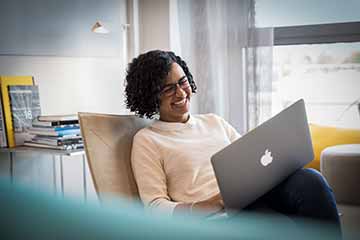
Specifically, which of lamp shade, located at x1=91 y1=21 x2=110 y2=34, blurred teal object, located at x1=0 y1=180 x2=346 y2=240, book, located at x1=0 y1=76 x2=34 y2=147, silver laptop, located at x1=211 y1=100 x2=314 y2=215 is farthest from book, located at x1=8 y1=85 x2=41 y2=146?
blurred teal object, located at x1=0 y1=180 x2=346 y2=240

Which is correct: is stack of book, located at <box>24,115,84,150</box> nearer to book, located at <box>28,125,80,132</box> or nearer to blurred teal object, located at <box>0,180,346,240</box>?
book, located at <box>28,125,80,132</box>

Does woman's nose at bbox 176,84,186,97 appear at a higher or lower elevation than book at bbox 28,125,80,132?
higher

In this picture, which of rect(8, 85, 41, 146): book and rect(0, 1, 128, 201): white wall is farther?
rect(0, 1, 128, 201): white wall

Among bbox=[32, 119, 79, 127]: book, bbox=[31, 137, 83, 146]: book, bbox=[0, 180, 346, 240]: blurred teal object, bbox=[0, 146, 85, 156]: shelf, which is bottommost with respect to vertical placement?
bbox=[0, 146, 85, 156]: shelf

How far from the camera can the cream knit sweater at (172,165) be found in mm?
1616

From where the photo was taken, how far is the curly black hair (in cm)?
185

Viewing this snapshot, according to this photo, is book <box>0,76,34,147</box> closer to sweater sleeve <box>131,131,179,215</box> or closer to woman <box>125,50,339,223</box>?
woman <box>125,50,339,223</box>

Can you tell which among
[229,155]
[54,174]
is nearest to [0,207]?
[229,155]

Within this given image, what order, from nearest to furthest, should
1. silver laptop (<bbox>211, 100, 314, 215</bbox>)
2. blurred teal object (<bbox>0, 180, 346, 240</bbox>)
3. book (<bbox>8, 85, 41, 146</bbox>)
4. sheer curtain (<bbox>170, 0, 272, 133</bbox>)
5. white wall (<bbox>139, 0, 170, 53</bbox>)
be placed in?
1. blurred teal object (<bbox>0, 180, 346, 240</bbox>)
2. silver laptop (<bbox>211, 100, 314, 215</bbox>)
3. book (<bbox>8, 85, 41, 146</bbox>)
4. sheer curtain (<bbox>170, 0, 272, 133</bbox>)
5. white wall (<bbox>139, 0, 170, 53</bbox>)

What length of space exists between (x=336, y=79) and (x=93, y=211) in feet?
9.32

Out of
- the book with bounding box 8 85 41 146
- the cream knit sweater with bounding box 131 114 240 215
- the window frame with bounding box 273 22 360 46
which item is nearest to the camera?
the cream knit sweater with bounding box 131 114 240 215

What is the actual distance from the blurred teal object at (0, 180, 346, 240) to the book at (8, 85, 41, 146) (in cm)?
Result: 218

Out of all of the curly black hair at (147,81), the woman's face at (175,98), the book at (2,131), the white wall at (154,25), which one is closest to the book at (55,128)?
the book at (2,131)

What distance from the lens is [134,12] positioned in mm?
3260
